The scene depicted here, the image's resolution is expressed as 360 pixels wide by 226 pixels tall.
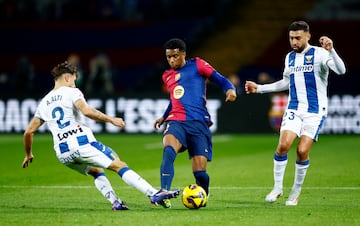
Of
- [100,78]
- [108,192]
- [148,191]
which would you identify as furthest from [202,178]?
[100,78]

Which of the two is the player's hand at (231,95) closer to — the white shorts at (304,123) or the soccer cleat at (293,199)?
the white shorts at (304,123)

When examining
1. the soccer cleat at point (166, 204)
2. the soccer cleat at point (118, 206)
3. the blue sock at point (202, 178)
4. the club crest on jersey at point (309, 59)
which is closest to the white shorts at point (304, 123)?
the club crest on jersey at point (309, 59)

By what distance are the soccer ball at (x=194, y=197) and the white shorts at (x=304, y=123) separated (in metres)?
1.58

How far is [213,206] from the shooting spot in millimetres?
11055

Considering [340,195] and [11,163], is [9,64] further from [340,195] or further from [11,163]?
[340,195]

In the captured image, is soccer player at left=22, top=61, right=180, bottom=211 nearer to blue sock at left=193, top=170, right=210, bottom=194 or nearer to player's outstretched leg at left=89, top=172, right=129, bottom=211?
player's outstretched leg at left=89, top=172, right=129, bottom=211

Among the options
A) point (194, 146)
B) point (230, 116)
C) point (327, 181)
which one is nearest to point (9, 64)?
point (230, 116)

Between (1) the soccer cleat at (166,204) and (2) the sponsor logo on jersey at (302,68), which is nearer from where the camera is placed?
(1) the soccer cleat at (166,204)

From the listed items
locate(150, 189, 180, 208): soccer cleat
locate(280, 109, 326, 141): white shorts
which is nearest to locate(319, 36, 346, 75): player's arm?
locate(280, 109, 326, 141): white shorts

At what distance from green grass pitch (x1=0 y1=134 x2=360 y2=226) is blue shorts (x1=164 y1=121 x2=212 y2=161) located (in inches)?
28.0

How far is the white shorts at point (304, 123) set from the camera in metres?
11.4

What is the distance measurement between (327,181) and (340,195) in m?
2.03

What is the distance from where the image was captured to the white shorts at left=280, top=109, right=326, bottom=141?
37.4 ft

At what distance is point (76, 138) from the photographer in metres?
10.6
